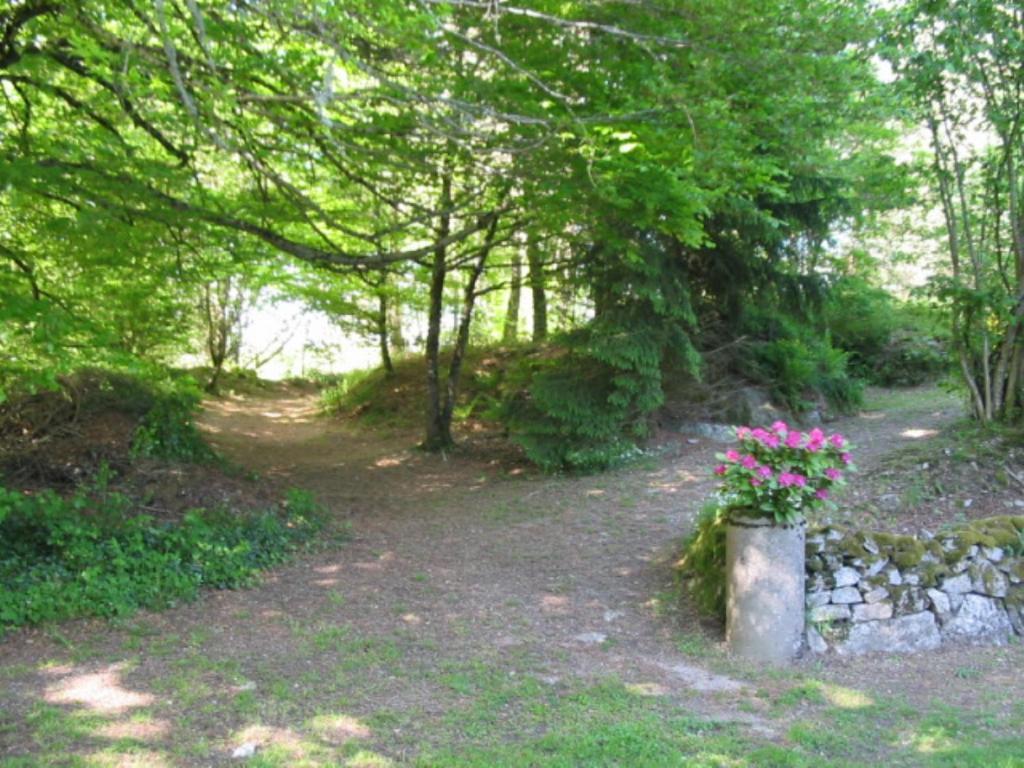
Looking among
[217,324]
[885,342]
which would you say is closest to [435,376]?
[217,324]

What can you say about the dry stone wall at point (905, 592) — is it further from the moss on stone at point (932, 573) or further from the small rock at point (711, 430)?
the small rock at point (711, 430)

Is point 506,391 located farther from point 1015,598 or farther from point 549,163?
point 1015,598

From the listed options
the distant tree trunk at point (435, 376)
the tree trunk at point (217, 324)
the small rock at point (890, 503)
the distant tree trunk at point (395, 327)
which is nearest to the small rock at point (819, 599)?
the small rock at point (890, 503)

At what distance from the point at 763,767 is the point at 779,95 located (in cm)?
516

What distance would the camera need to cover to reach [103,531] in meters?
6.16

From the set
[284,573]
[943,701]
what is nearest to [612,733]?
[943,701]

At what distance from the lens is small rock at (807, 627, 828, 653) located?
4.66m

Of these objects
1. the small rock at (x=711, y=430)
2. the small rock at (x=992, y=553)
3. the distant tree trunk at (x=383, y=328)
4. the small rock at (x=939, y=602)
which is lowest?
the small rock at (x=939, y=602)

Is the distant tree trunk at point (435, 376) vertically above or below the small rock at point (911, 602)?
above

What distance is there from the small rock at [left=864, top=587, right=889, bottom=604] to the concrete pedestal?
17.9 inches

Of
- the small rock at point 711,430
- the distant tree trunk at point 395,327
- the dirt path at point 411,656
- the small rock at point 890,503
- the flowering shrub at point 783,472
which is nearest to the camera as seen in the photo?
the dirt path at point 411,656

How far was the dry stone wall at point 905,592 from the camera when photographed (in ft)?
15.4

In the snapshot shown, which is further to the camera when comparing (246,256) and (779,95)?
(246,256)

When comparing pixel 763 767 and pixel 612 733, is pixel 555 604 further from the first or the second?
pixel 763 767
